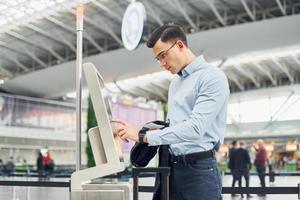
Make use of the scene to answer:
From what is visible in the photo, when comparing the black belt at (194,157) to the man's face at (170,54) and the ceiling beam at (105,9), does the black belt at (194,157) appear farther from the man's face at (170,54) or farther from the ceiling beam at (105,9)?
the ceiling beam at (105,9)

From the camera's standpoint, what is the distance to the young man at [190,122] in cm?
197

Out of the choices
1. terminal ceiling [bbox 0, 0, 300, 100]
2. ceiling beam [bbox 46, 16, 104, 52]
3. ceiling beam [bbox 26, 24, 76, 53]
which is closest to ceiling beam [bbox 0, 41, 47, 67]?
terminal ceiling [bbox 0, 0, 300, 100]

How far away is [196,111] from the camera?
6.50 feet

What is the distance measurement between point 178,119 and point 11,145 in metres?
40.0

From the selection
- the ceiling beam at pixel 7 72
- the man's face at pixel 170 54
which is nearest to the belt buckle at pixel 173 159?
the man's face at pixel 170 54

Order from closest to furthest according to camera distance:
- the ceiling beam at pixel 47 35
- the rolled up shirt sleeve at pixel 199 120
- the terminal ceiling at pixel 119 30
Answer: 1. the rolled up shirt sleeve at pixel 199 120
2. the terminal ceiling at pixel 119 30
3. the ceiling beam at pixel 47 35

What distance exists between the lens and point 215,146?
85.5 inches

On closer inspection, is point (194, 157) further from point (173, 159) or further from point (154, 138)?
point (154, 138)

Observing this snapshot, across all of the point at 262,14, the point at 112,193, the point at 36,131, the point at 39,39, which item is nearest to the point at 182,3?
the point at 262,14

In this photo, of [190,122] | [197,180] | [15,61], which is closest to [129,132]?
[190,122]

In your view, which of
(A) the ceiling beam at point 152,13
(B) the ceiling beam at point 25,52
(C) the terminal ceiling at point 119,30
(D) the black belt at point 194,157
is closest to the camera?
(D) the black belt at point 194,157

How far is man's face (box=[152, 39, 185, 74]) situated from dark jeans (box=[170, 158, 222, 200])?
Result: 440mm

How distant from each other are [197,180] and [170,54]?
561 millimetres

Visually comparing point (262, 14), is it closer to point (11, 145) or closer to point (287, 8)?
point (287, 8)
